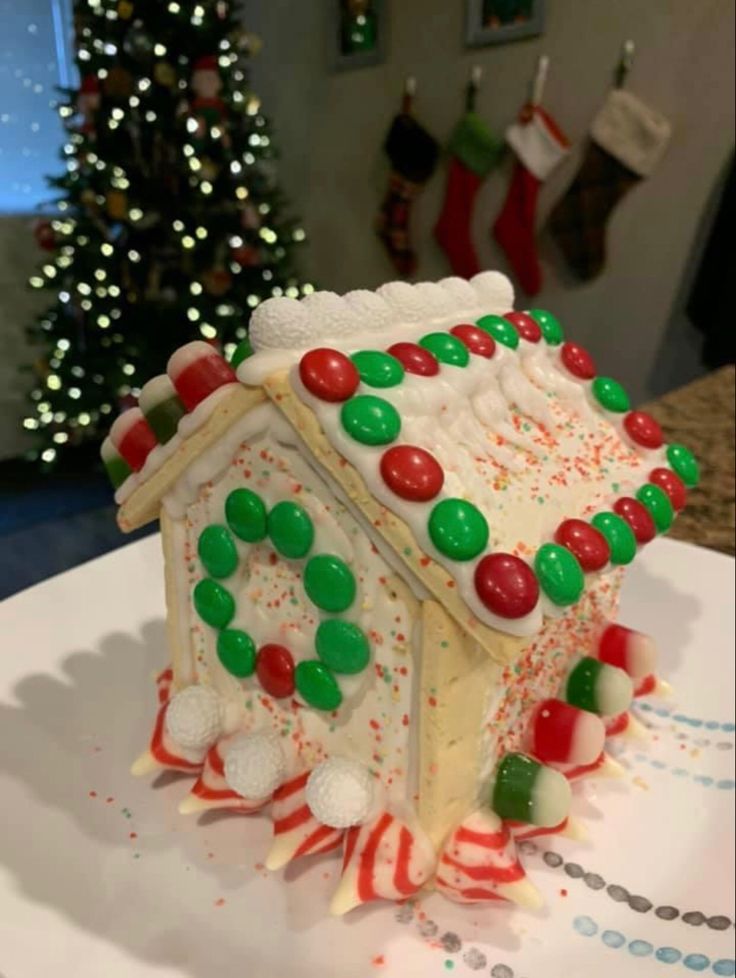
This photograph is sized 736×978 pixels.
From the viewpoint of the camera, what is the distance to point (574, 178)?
9.80 ft

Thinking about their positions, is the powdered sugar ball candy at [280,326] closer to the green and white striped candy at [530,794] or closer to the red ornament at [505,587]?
the red ornament at [505,587]

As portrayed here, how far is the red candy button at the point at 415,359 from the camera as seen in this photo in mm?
765

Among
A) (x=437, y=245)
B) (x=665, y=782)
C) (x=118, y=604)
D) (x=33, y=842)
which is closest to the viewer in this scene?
(x=33, y=842)

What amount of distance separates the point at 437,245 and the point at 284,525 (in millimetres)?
2945

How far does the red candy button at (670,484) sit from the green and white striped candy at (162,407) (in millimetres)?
495

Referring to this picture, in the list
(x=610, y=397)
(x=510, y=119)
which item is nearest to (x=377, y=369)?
(x=610, y=397)

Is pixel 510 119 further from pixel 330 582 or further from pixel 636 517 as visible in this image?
pixel 330 582

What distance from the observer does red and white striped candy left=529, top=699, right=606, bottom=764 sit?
854 millimetres

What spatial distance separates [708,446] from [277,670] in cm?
116

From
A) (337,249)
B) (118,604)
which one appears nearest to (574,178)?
(337,249)

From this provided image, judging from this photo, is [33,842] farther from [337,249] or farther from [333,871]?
[337,249]

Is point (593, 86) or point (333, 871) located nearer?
point (333, 871)

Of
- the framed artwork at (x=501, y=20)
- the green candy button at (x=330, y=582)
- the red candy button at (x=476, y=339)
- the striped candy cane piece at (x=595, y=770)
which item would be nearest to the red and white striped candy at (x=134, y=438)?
the green candy button at (x=330, y=582)

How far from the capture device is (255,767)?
2.67 ft
